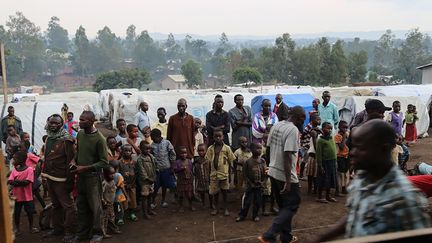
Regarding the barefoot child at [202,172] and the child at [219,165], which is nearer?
the child at [219,165]

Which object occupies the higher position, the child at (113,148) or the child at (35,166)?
the child at (113,148)

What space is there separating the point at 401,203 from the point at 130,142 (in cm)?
501

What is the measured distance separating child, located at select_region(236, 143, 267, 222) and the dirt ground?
0.15m

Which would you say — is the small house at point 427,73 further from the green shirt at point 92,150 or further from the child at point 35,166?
the green shirt at point 92,150

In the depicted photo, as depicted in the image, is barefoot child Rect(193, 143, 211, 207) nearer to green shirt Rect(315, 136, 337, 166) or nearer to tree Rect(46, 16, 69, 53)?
green shirt Rect(315, 136, 337, 166)

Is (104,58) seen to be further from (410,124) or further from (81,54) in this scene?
(410,124)

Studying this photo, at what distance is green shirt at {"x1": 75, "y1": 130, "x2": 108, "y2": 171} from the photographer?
16.5 feet

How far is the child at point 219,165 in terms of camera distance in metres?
6.40

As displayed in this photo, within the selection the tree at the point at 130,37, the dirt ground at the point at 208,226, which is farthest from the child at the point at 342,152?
the tree at the point at 130,37

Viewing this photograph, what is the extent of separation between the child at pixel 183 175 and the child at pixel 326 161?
78.8 inches

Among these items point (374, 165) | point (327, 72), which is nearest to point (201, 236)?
point (374, 165)

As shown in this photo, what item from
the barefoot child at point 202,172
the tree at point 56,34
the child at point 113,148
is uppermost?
the tree at point 56,34

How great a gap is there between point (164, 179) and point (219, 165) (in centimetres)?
91

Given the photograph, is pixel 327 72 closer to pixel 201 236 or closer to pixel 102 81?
pixel 102 81
